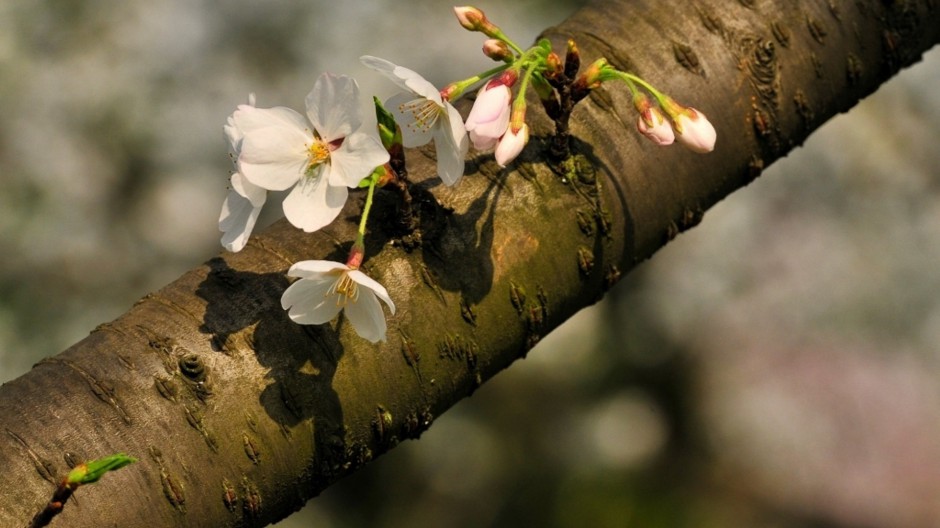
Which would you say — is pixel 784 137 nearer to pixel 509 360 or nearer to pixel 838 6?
pixel 838 6

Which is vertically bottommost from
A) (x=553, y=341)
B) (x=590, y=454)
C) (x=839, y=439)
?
(x=839, y=439)

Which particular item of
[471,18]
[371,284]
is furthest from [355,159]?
[471,18]

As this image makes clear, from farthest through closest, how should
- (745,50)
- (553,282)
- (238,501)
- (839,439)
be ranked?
(839,439) → (745,50) → (553,282) → (238,501)

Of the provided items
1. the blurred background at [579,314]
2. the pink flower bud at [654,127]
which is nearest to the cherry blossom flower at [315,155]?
the pink flower bud at [654,127]

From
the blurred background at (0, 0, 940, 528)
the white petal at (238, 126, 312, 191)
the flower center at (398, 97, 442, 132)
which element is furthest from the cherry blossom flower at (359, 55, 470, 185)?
the blurred background at (0, 0, 940, 528)

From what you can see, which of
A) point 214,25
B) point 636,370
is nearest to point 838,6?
point 636,370

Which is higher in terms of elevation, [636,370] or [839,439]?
[636,370]
